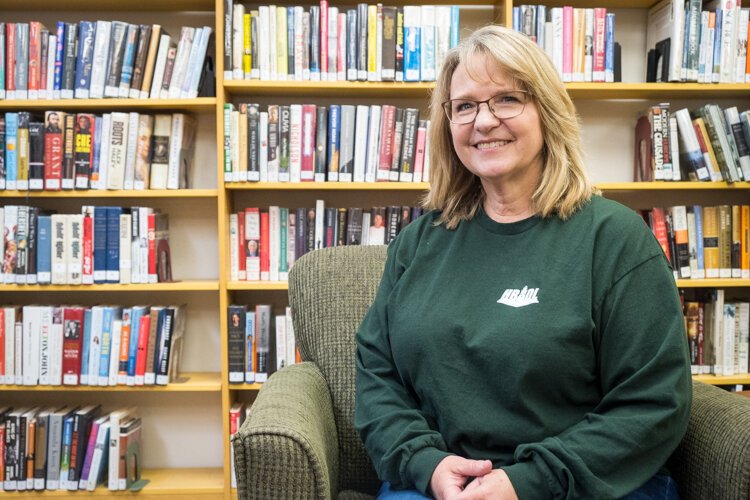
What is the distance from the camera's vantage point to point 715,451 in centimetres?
107

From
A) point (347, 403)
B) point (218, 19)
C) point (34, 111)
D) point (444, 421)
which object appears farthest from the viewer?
point (34, 111)

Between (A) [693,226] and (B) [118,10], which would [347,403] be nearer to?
(A) [693,226]

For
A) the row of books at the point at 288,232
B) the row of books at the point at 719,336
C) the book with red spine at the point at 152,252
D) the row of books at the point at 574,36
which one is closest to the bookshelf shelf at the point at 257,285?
the row of books at the point at 288,232

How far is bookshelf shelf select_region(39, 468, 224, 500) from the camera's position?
93.3 inches

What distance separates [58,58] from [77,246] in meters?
0.67

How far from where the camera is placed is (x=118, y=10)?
255 cm

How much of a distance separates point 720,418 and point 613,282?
0.29 metres

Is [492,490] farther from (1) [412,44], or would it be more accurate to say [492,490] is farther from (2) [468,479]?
(1) [412,44]

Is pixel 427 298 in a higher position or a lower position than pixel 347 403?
higher

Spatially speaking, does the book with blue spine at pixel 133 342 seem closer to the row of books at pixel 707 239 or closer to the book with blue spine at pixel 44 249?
the book with blue spine at pixel 44 249

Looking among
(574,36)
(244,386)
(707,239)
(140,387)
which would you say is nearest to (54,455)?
(140,387)

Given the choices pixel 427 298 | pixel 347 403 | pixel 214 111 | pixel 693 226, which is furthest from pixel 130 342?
pixel 693 226

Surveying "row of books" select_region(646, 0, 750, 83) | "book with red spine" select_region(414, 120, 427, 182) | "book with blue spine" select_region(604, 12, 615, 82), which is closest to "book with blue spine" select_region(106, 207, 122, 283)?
"book with red spine" select_region(414, 120, 427, 182)

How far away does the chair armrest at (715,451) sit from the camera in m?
1.01
